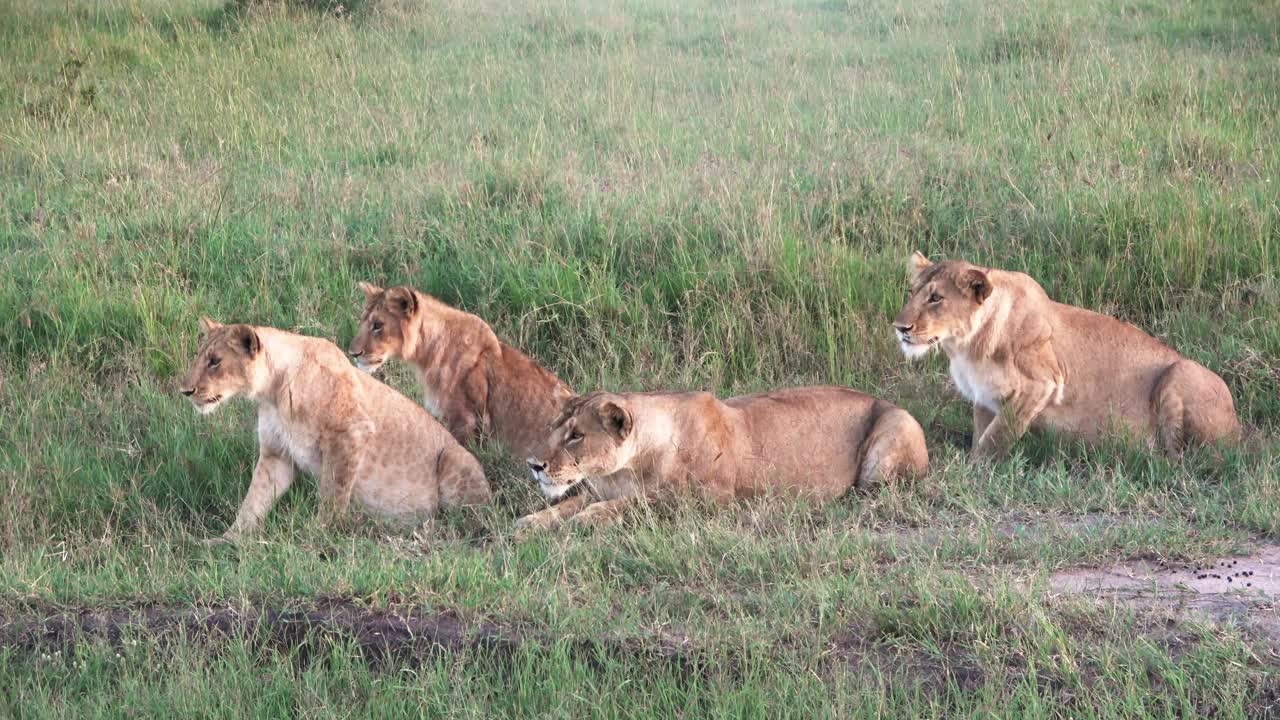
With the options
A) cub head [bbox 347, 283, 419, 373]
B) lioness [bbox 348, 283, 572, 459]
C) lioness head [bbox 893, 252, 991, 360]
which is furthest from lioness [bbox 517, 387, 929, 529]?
cub head [bbox 347, 283, 419, 373]

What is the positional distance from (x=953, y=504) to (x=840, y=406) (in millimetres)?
747

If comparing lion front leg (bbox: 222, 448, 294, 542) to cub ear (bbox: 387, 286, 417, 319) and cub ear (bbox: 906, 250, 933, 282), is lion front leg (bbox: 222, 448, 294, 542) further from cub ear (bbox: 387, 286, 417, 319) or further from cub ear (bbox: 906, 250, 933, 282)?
cub ear (bbox: 906, 250, 933, 282)

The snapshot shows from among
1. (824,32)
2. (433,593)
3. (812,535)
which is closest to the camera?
(433,593)

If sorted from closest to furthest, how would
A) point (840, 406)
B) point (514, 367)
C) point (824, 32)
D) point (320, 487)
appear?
point (320, 487)
point (840, 406)
point (514, 367)
point (824, 32)

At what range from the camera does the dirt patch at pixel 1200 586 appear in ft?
14.1

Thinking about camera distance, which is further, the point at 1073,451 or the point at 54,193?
the point at 54,193

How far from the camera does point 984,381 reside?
6395 millimetres

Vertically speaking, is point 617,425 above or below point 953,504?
above

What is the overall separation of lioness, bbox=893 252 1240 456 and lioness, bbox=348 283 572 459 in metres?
1.85

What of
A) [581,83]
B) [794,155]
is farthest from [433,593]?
[581,83]

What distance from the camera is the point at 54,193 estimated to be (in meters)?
9.59

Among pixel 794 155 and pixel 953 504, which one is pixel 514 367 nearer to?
pixel 953 504

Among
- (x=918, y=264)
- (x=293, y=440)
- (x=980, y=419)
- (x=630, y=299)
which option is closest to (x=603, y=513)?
(x=293, y=440)

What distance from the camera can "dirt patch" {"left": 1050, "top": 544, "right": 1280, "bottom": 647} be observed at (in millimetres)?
4301
